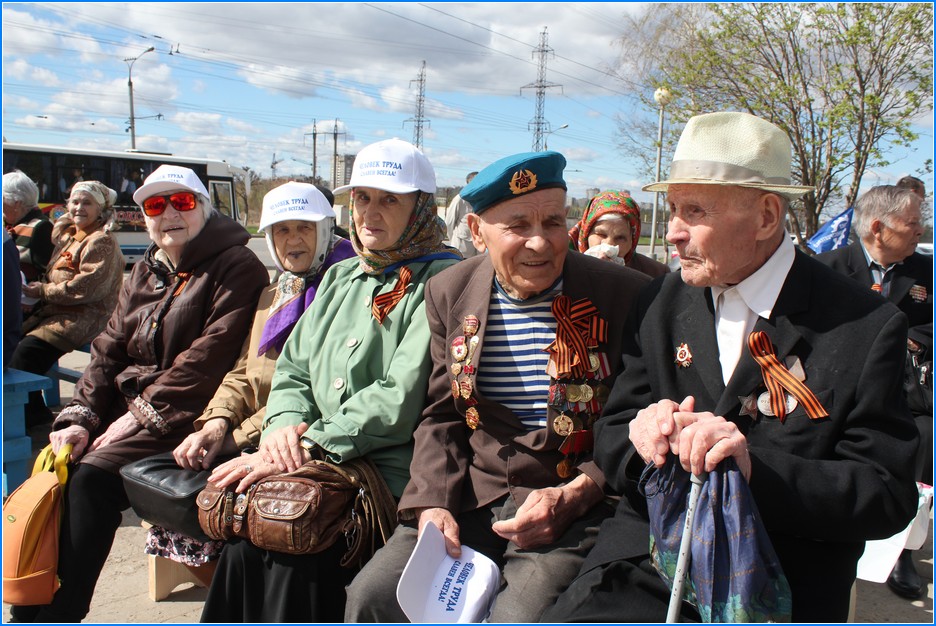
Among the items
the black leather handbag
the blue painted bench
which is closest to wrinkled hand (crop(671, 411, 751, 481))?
the black leather handbag

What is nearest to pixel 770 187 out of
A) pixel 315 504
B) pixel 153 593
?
pixel 315 504

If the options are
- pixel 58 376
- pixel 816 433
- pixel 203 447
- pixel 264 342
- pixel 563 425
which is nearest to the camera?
pixel 816 433

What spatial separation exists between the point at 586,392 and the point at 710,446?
2.21 ft

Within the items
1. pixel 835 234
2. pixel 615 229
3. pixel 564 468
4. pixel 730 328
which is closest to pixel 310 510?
pixel 564 468

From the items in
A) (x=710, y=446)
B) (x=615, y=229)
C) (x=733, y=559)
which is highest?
(x=615, y=229)

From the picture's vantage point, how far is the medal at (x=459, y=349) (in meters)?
2.39

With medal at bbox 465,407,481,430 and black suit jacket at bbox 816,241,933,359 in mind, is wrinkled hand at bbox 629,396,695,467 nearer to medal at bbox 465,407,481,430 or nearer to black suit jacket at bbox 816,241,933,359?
medal at bbox 465,407,481,430

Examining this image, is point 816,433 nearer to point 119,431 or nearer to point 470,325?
point 470,325

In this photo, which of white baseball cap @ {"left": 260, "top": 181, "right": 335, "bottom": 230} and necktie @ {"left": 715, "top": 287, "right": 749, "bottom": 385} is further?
white baseball cap @ {"left": 260, "top": 181, "right": 335, "bottom": 230}

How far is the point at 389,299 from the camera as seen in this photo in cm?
274

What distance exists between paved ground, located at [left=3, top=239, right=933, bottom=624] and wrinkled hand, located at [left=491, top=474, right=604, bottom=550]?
1.82 m

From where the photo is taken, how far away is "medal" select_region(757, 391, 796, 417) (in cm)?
177

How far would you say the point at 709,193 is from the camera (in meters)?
1.88

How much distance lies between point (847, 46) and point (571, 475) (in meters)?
11.4
